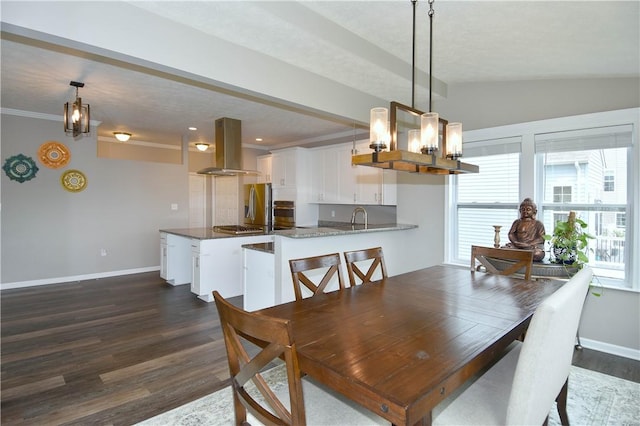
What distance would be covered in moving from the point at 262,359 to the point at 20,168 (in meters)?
5.88

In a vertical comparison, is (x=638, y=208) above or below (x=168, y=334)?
above

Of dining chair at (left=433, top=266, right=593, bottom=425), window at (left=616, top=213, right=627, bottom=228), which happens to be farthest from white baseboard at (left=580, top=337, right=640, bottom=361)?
dining chair at (left=433, top=266, right=593, bottom=425)

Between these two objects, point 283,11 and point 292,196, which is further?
point 292,196

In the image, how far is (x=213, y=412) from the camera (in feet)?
7.02

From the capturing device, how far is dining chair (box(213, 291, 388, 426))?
3.60 ft

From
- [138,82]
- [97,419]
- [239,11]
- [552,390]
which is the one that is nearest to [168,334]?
[97,419]

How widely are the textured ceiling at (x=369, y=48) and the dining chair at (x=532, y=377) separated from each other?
5.95ft

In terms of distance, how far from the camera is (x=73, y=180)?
5.50 m

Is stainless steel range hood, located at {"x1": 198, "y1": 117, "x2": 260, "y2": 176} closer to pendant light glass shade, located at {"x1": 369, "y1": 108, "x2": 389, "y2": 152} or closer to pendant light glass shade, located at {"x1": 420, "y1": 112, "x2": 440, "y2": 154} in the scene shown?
pendant light glass shade, located at {"x1": 369, "y1": 108, "x2": 389, "y2": 152}

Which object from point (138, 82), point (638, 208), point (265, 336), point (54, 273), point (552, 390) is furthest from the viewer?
point (54, 273)

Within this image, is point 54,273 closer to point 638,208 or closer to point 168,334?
point 168,334

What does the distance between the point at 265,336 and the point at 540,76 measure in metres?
3.67

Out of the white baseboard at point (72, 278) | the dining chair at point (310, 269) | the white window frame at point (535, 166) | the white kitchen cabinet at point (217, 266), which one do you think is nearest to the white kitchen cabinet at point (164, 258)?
the white kitchen cabinet at point (217, 266)

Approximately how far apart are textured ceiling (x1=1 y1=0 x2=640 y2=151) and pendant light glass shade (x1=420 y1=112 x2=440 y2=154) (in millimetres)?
857
